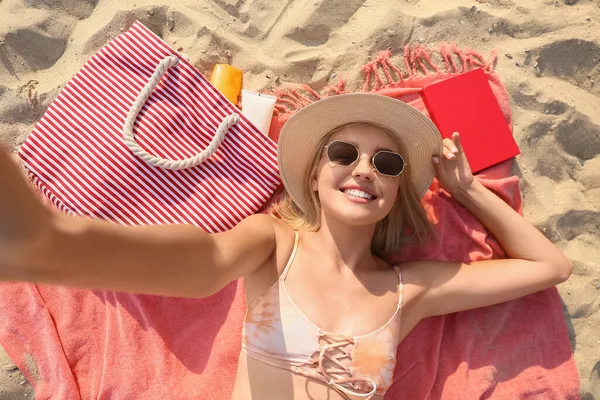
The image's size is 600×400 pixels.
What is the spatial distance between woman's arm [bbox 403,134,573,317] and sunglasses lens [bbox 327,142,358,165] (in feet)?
1.98

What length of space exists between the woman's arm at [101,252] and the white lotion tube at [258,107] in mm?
822

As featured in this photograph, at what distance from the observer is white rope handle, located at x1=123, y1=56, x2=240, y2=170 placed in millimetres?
2223

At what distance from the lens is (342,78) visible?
2.59 meters

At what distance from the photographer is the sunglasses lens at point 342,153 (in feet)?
6.61

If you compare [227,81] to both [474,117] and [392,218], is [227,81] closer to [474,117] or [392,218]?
[392,218]

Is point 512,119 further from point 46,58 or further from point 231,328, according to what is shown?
point 46,58

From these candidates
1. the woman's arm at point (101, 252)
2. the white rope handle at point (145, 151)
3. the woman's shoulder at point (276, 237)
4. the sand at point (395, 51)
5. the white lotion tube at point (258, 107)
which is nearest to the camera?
the woman's arm at point (101, 252)

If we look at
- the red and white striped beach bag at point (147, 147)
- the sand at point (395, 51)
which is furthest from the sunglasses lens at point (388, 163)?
the sand at point (395, 51)

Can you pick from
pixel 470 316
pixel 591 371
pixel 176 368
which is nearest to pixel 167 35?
pixel 176 368

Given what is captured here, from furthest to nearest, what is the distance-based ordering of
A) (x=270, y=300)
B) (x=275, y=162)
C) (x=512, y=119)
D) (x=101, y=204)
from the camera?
(x=512, y=119), (x=275, y=162), (x=101, y=204), (x=270, y=300)

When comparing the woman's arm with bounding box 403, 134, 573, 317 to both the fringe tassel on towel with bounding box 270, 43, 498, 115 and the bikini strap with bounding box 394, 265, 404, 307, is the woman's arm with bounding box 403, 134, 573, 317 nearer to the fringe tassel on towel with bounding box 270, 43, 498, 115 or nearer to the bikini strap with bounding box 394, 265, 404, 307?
the bikini strap with bounding box 394, 265, 404, 307

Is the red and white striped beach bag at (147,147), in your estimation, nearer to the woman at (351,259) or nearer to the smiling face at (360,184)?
the woman at (351,259)

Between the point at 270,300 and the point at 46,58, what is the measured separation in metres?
1.73

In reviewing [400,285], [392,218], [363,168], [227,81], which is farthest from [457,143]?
[227,81]
